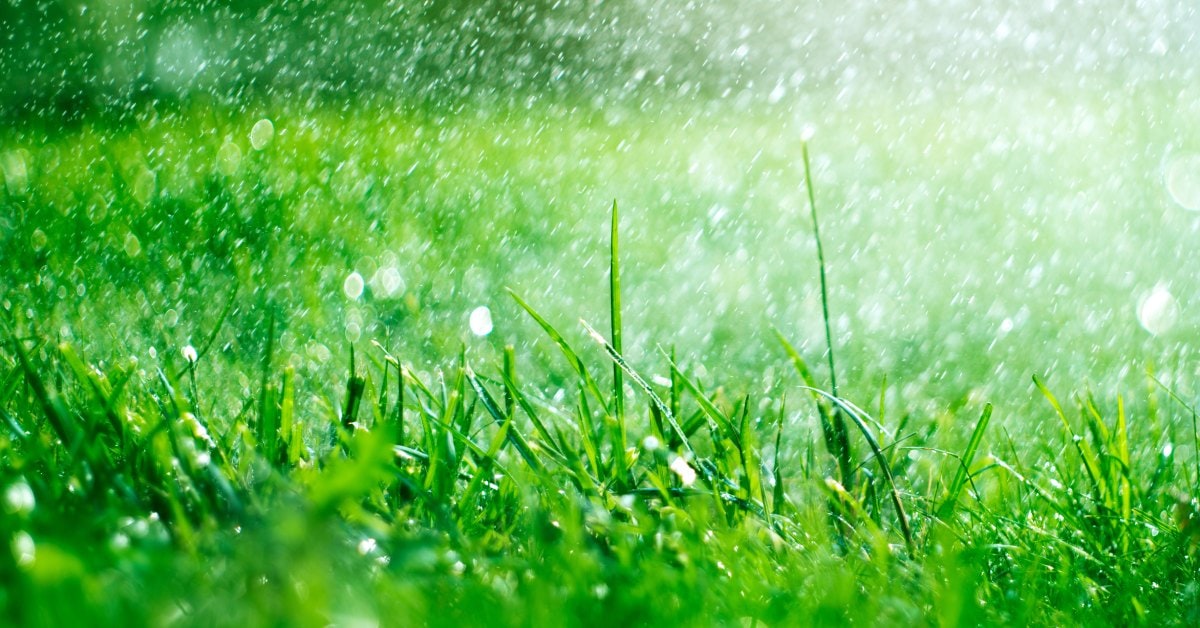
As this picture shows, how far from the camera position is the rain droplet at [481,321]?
5.55 ft

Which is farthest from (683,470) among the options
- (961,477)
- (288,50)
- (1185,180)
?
(288,50)

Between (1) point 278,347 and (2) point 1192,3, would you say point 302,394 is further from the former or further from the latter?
(2) point 1192,3

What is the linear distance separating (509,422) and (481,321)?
2.72 ft

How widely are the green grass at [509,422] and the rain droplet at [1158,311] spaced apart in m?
0.10

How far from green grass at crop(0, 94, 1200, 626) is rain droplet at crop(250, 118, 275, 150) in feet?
0.21

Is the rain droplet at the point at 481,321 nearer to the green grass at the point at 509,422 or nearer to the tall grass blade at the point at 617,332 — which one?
the green grass at the point at 509,422

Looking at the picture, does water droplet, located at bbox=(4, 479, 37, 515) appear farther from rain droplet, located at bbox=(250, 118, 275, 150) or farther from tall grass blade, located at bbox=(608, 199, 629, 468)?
rain droplet, located at bbox=(250, 118, 275, 150)

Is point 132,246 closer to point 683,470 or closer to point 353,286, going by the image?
point 353,286

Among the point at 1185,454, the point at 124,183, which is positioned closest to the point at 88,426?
the point at 1185,454

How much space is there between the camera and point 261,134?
115 inches

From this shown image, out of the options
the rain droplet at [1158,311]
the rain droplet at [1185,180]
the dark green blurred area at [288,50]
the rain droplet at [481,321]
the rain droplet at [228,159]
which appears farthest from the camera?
the dark green blurred area at [288,50]

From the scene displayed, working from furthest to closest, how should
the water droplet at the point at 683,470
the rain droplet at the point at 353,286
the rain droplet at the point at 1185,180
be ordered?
1. the rain droplet at the point at 1185,180
2. the rain droplet at the point at 353,286
3. the water droplet at the point at 683,470

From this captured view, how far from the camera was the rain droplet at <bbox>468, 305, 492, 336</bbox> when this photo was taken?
1692mm

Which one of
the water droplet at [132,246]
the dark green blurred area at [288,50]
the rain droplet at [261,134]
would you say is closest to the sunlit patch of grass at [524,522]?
the water droplet at [132,246]
